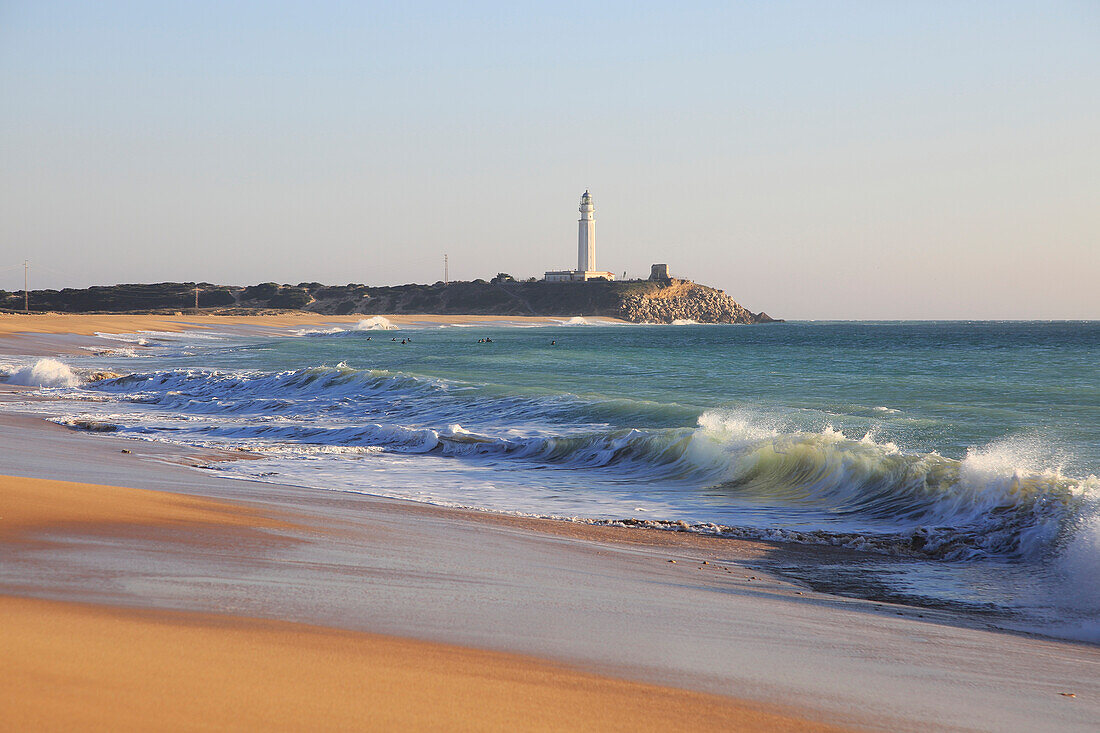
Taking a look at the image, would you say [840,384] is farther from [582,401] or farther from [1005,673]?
[1005,673]

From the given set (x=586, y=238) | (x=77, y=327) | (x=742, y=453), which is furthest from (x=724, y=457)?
(x=586, y=238)

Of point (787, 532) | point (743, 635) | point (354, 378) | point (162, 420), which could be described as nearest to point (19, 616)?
point (743, 635)

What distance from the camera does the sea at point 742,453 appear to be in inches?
271

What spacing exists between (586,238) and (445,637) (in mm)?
137615

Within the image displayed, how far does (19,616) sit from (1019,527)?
304 inches

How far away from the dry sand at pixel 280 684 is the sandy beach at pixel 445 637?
0.01 metres

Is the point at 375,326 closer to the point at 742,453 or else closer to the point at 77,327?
the point at 77,327

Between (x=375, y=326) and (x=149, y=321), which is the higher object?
(x=375, y=326)

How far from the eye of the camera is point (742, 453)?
11.5m

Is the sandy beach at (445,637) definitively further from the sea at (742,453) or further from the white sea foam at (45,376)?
the white sea foam at (45,376)

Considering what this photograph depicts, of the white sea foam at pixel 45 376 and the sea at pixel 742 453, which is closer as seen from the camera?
the sea at pixel 742 453

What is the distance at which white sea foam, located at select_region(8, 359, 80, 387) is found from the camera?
77.0 feet

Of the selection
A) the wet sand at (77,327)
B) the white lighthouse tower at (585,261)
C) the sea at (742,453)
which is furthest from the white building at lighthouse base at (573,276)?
the sea at (742,453)

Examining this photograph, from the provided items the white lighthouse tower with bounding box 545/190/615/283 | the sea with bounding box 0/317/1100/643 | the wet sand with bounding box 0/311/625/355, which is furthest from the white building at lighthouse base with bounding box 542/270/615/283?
the sea with bounding box 0/317/1100/643
